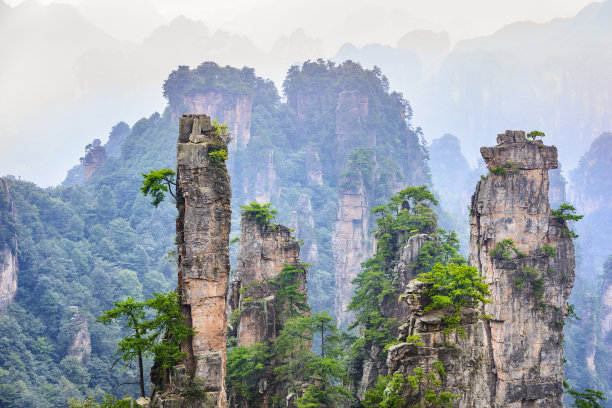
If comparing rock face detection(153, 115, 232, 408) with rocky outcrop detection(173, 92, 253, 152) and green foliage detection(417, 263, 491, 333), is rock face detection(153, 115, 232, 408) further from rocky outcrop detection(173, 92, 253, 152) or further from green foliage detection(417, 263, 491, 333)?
rocky outcrop detection(173, 92, 253, 152)

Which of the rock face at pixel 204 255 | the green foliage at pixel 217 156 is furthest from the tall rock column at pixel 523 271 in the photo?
the green foliage at pixel 217 156

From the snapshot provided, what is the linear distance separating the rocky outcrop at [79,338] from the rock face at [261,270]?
2072 centimetres

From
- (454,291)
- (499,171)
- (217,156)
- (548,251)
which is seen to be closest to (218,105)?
(499,171)

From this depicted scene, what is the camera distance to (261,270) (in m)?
31.4

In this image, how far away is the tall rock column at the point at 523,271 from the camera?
29.0 metres

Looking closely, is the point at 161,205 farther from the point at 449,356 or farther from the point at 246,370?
the point at 449,356

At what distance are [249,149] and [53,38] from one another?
135 feet

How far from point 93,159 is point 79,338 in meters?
39.5

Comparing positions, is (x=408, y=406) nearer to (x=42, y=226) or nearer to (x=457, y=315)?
(x=457, y=315)

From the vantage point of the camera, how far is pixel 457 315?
60.1ft

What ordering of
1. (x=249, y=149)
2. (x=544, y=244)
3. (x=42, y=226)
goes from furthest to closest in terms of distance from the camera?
(x=249, y=149) → (x=42, y=226) → (x=544, y=244)

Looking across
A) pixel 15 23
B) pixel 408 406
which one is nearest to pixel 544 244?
pixel 408 406

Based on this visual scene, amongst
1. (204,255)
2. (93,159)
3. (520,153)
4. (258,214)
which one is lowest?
(204,255)

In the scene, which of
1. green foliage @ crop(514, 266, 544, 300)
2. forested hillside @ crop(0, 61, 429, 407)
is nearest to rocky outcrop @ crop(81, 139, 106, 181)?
forested hillside @ crop(0, 61, 429, 407)
